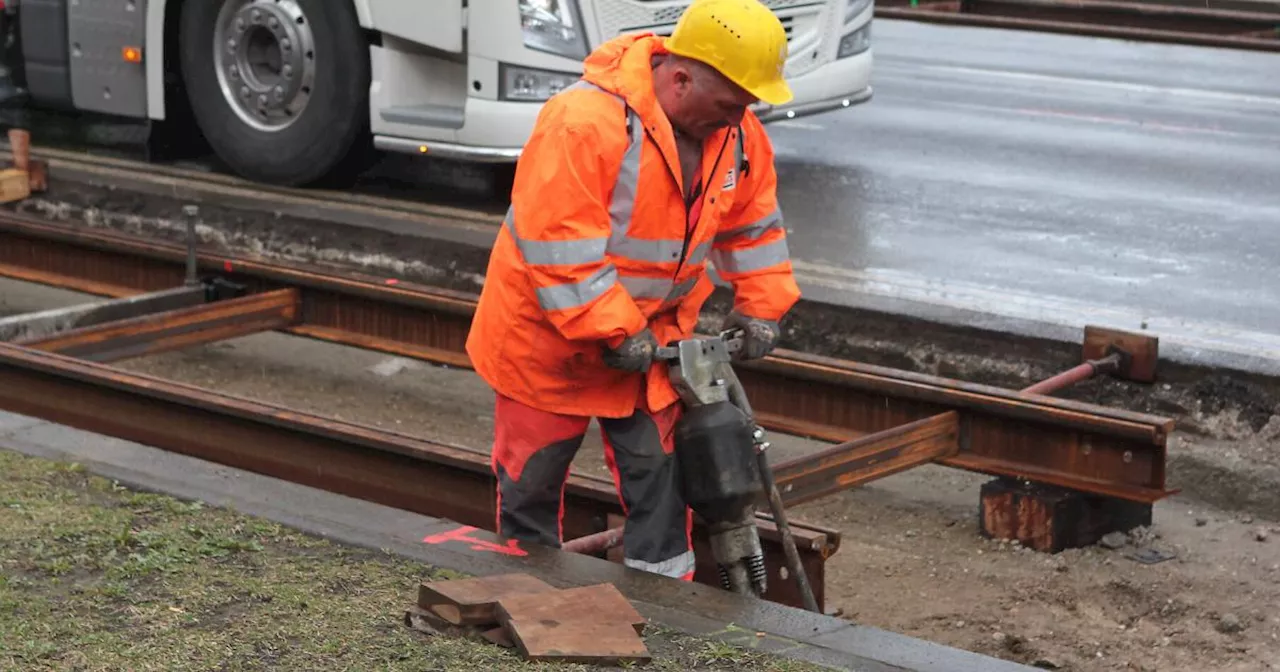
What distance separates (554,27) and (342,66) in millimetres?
1199

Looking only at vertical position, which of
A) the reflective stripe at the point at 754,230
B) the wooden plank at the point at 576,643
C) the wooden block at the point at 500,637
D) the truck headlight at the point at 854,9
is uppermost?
the truck headlight at the point at 854,9

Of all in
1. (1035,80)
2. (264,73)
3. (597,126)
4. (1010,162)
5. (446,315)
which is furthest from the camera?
(1035,80)

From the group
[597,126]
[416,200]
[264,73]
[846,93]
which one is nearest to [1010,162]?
[846,93]

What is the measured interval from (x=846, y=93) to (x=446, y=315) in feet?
12.3

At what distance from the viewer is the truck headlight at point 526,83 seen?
9336 mm

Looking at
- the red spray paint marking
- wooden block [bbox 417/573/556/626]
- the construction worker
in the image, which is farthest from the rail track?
wooden block [bbox 417/573/556/626]

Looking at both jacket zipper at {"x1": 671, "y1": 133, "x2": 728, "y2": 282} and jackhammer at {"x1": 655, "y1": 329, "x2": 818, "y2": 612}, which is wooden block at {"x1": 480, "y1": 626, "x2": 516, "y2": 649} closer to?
jackhammer at {"x1": 655, "y1": 329, "x2": 818, "y2": 612}

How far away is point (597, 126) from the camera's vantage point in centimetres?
470

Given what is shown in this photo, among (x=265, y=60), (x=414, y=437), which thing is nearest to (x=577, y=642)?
(x=414, y=437)

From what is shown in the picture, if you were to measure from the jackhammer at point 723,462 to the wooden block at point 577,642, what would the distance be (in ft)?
2.48

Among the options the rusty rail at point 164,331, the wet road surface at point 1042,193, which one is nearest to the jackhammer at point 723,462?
the wet road surface at point 1042,193

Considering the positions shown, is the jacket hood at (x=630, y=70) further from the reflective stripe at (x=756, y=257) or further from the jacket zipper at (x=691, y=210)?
the reflective stripe at (x=756, y=257)

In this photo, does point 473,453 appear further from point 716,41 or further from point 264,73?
point 264,73

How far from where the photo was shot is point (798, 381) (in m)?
6.85
